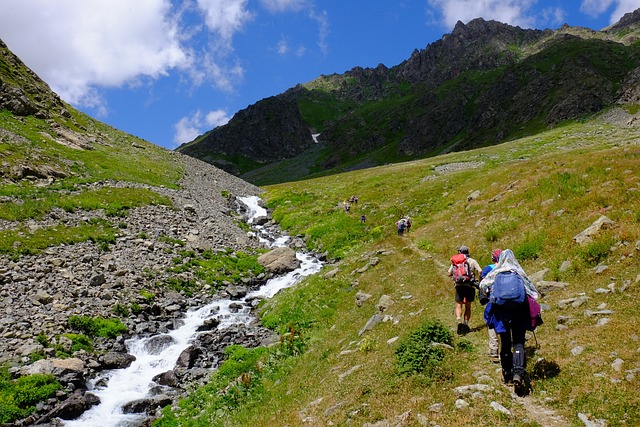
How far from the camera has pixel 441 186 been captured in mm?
49969

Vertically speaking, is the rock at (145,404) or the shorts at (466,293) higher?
the shorts at (466,293)

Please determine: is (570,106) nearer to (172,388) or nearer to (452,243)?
(452,243)

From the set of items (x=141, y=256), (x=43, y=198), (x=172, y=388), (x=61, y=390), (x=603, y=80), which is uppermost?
(x=603, y=80)

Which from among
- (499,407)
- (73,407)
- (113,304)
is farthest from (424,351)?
(113,304)

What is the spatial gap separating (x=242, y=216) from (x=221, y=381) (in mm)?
40664

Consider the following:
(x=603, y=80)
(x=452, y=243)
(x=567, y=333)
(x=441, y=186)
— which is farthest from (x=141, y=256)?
(x=603, y=80)

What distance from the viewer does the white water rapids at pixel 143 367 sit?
17.0 metres

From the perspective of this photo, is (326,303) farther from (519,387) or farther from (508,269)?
(519,387)

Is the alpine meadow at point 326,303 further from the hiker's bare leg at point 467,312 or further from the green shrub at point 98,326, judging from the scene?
the hiker's bare leg at point 467,312

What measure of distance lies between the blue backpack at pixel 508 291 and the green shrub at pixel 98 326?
20.5 m

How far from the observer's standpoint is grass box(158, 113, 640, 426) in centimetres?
921

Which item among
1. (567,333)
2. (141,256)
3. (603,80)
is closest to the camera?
(567,333)

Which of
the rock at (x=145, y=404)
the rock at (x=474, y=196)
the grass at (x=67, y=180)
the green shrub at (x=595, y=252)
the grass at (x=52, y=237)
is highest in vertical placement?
the grass at (x=67, y=180)

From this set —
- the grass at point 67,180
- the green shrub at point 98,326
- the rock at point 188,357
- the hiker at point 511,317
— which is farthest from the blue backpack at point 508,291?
A: the grass at point 67,180
